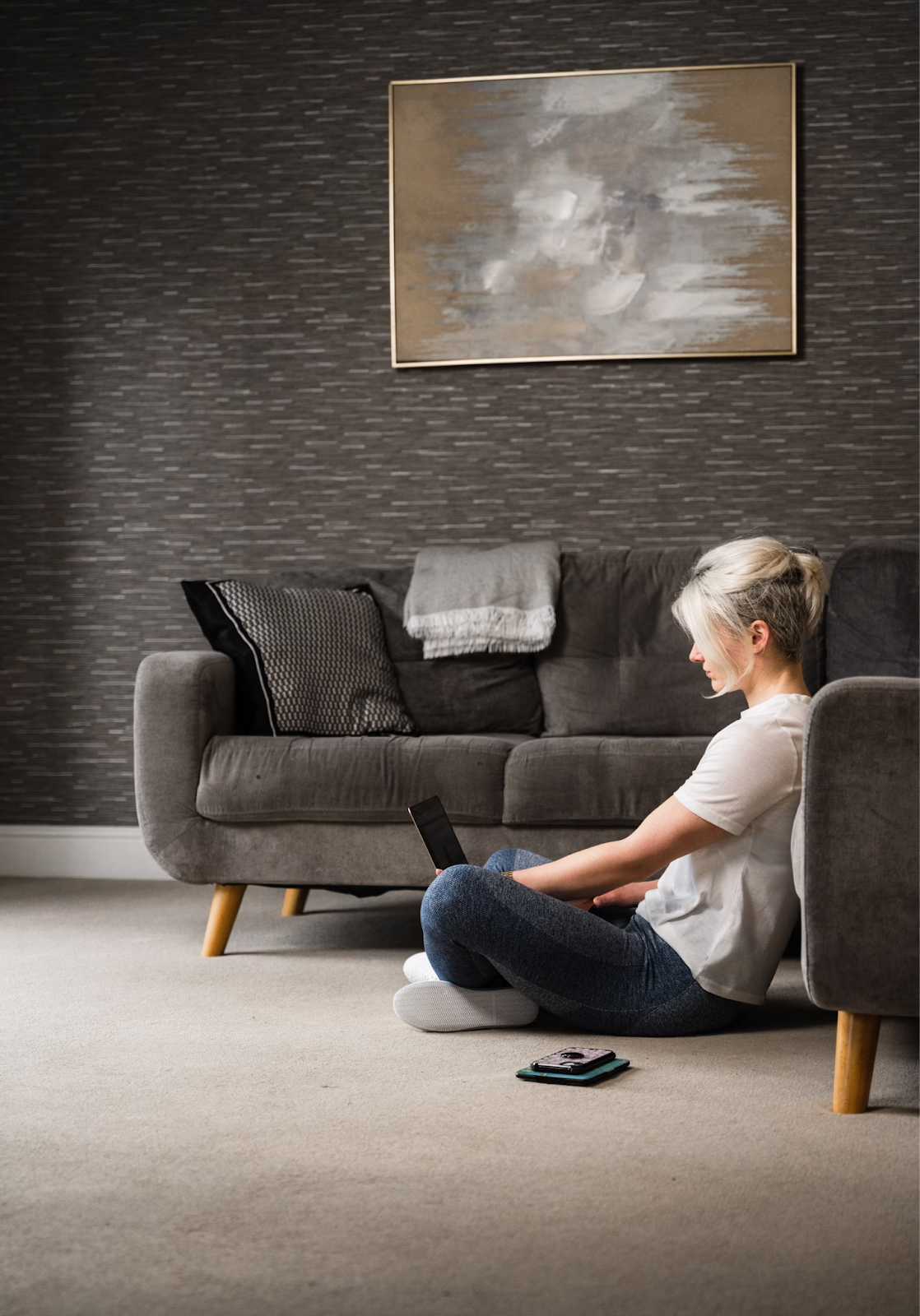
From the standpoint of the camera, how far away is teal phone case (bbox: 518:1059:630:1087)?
1765 millimetres

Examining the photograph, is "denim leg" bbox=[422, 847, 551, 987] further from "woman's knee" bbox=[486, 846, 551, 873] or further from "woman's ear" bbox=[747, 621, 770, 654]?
"woman's ear" bbox=[747, 621, 770, 654]

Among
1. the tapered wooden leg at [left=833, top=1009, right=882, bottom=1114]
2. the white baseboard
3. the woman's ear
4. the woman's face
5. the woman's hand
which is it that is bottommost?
the white baseboard

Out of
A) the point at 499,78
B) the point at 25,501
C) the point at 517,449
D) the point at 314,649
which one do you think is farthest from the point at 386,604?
the point at 499,78

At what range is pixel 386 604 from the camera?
3.24 meters

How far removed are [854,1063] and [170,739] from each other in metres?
1.58

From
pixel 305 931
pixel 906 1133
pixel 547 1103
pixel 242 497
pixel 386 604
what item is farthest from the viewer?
pixel 242 497

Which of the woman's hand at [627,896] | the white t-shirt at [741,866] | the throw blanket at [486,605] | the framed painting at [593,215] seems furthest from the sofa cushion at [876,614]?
the white t-shirt at [741,866]

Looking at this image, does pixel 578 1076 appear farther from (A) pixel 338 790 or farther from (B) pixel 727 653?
(A) pixel 338 790

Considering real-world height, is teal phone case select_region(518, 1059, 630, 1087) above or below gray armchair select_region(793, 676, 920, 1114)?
below

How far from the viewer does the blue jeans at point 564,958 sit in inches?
73.2

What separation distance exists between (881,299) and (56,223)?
A: 7.80 ft

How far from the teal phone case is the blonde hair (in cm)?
58

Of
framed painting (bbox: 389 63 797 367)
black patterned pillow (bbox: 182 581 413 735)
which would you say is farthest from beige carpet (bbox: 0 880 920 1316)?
framed painting (bbox: 389 63 797 367)

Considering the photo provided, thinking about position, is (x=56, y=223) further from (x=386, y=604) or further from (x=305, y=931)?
(x=305, y=931)
